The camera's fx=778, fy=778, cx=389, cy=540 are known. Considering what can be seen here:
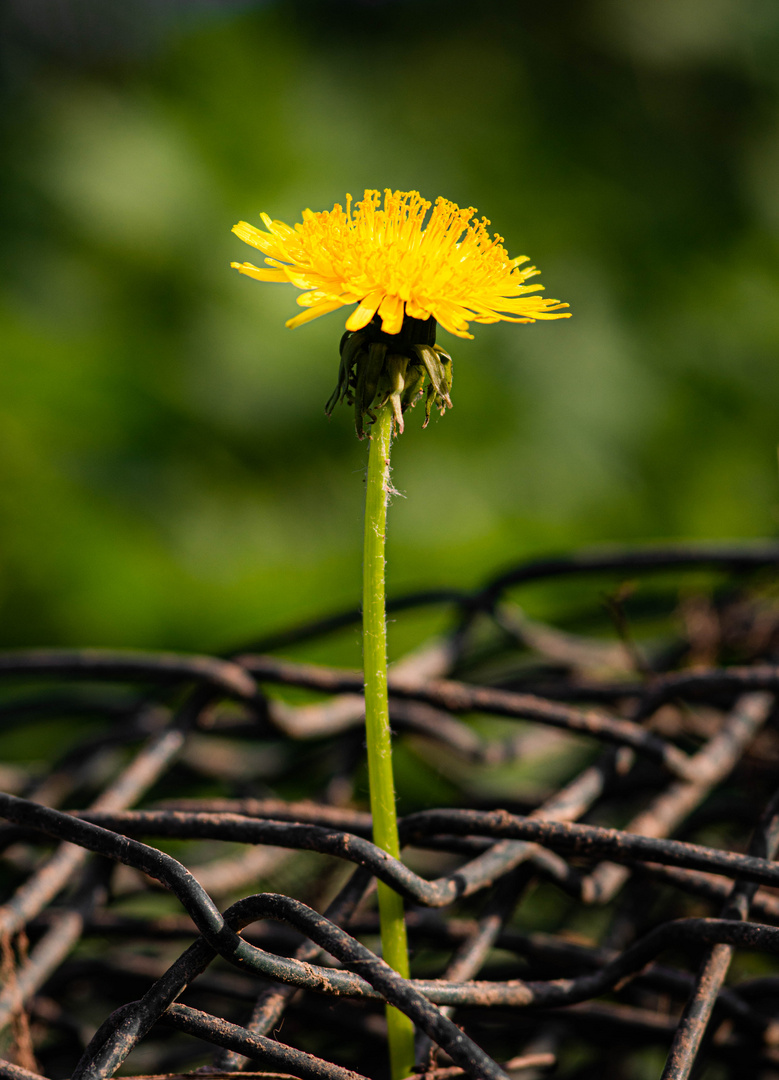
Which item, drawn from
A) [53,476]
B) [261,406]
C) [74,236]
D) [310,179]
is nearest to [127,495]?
[53,476]

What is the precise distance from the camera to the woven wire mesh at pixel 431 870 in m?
0.19

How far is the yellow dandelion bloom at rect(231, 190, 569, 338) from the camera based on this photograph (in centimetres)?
19

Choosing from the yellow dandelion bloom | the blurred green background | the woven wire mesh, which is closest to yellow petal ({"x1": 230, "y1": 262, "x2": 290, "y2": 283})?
the yellow dandelion bloom

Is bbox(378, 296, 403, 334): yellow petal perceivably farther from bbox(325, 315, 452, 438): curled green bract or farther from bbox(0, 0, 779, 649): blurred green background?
bbox(0, 0, 779, 649): blurred green background

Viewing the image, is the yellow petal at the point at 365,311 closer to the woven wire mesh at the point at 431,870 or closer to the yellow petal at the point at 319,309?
the yellow petal at the point at 319,309

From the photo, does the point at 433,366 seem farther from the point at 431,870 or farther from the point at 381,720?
the point at 431,870

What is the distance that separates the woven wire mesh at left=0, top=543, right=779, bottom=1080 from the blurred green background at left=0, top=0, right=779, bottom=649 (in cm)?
46

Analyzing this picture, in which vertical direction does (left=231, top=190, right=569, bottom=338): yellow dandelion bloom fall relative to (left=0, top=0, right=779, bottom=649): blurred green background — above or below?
below

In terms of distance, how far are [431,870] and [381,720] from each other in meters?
0.33

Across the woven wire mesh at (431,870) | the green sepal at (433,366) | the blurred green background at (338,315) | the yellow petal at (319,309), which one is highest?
the blurred green background at (338,315)

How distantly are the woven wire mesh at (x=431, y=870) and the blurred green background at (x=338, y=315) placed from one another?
0.46 metres

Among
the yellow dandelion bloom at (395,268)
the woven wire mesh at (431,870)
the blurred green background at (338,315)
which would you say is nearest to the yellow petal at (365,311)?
the yellow dandelion bloom at (395,268)

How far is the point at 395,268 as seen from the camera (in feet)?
0.61

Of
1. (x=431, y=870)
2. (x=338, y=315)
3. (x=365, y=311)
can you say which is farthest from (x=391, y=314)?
(x=338, y=315)
